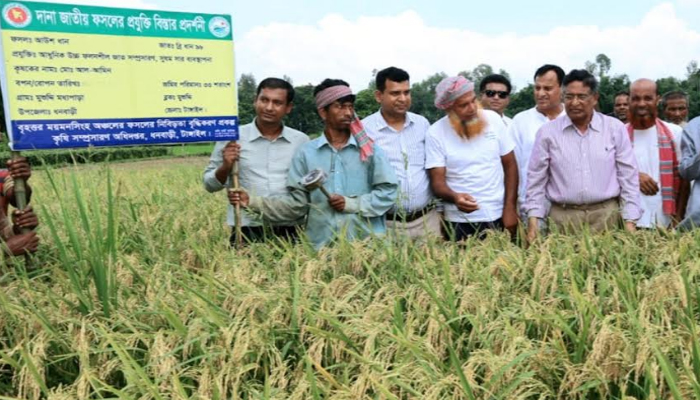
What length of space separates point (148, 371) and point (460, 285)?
1.33 meters

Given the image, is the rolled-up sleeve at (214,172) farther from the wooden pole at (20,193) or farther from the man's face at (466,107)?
the man's face at (466,107)

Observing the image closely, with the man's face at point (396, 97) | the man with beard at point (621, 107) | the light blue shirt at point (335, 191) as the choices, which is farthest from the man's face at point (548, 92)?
the man with beard at point (621, 107)

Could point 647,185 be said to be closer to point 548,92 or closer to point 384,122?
point 548,92

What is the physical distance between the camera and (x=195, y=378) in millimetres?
2057

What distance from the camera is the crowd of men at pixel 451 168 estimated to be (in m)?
3.58

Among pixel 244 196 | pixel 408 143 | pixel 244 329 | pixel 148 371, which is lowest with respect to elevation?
pixel 148 371

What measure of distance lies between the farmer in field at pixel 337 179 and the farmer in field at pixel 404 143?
0.97 ft

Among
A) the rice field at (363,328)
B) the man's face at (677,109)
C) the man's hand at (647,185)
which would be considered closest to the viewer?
the rice field at (363,328)

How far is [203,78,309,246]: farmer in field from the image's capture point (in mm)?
3775

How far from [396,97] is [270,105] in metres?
0.81

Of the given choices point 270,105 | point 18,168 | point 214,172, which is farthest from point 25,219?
point 270,105

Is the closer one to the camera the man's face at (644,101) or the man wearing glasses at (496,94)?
the man's face at (644,101)

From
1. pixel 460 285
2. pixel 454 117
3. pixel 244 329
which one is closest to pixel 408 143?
pixel 454 117

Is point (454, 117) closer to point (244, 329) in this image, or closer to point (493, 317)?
point (493, 317)
